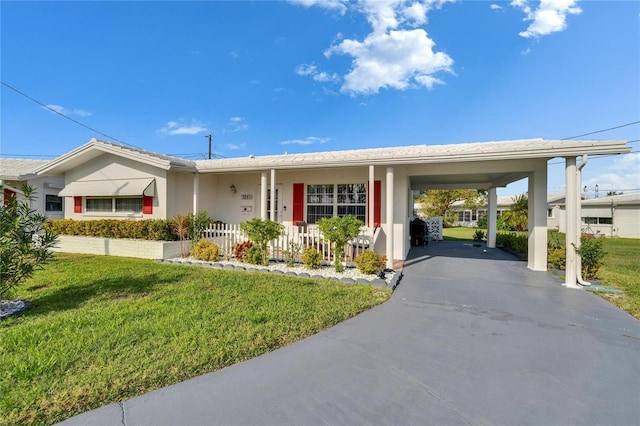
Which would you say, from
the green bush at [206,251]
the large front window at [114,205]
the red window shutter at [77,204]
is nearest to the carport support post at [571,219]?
the green bush at [206,251]

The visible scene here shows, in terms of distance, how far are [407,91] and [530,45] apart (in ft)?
17.9

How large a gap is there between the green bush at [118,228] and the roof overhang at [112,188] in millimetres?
1103

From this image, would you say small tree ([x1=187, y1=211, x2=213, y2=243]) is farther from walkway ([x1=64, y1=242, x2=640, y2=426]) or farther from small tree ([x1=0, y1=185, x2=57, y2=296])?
walkway ([x1=64, y1=242, x2=640, y2=426])

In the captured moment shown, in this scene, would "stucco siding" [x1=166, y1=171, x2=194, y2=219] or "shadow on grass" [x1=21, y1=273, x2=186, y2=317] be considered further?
"stucco siding" [x1=166, y1=171, x2=194, y2=219]

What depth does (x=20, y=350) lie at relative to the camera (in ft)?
10.1

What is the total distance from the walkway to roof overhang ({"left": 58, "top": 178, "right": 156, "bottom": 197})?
9.77 metres

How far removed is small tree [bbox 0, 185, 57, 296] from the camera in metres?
4.25

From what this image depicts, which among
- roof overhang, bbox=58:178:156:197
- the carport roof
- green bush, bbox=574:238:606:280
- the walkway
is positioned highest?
the carport roof

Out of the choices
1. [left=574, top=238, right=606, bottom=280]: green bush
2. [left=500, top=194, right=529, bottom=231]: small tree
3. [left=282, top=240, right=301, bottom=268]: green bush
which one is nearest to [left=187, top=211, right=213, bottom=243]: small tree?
[left=282, top=240, right=301, bottom=268]: green bush

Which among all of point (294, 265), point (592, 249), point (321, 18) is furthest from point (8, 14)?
point (592, 249)

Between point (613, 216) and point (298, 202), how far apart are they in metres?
28.1

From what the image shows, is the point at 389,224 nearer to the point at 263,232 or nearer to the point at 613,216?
the point at 263,232

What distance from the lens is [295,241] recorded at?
8.59 m

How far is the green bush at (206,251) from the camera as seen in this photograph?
874 centimetres
